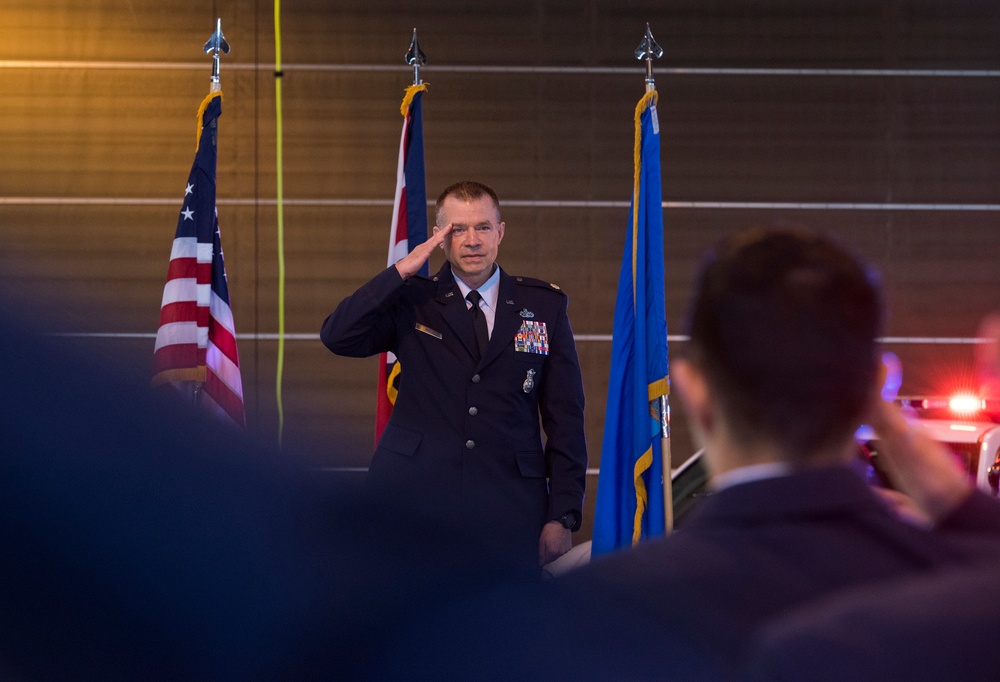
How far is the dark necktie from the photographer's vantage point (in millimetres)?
2455

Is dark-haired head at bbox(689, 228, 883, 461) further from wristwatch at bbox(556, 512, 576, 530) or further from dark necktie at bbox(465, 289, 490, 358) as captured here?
dark necktie at bbox(465, 289, 490, 358)

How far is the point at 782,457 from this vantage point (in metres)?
0.63

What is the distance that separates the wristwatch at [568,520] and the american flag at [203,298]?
59.8 inches

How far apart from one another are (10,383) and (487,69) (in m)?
4.57

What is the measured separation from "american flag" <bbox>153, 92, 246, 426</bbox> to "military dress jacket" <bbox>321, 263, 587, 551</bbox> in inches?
47.5

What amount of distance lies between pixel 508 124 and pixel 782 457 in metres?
4.24

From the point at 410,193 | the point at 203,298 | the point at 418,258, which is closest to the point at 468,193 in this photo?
the point at 418,258

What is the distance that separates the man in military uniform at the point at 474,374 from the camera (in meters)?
2.34

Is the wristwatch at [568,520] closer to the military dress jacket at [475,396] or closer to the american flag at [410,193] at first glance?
the military dress jacket at [475,396]

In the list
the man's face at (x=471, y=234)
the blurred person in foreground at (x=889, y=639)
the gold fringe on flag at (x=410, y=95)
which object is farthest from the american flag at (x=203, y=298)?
the blurred person in foreground at (x=889, y=639)

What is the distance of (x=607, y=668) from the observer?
1.39 feet

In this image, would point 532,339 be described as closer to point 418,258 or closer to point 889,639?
point 418,258

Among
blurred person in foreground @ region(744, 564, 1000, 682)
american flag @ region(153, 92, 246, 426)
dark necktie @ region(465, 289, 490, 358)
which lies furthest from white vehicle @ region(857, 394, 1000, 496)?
american flag @ region(153, 92, 246, 426)

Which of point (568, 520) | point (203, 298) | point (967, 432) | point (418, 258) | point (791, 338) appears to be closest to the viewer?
point (791, 338)
